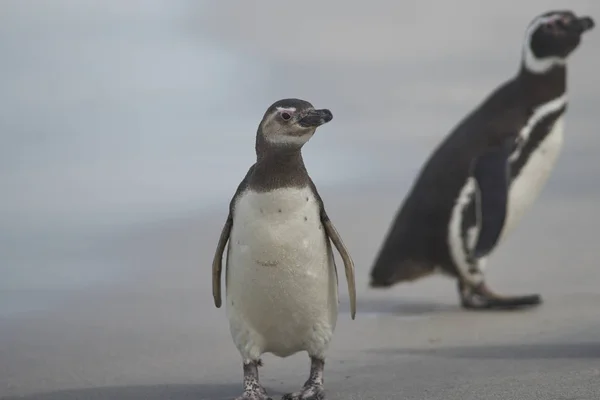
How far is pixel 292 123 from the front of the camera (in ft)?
9.32

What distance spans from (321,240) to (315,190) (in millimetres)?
154

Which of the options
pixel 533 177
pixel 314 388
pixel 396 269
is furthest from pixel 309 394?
pixel 533 177

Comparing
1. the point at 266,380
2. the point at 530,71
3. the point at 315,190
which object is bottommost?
the point at 266,380

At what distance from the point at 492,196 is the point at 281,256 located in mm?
2816

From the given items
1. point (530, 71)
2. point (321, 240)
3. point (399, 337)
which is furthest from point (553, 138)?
point (321, 240)

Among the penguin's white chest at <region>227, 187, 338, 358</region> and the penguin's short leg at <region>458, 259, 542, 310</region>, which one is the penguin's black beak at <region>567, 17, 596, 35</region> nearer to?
the penguin's short leg at <region>458, 259, 542, 310</region>

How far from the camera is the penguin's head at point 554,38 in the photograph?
19.1ft

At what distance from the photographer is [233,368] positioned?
386 centimetres

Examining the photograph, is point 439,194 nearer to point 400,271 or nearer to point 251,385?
point 400,271

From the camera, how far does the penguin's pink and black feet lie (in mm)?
5535

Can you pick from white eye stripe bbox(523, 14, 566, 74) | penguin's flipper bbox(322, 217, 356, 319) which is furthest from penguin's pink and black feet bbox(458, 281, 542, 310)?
penguin's flipper bbox(322, 217, 356, 319)

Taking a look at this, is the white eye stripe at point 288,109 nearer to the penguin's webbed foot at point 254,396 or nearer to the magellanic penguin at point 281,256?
the magellanic penguin at point 281,256

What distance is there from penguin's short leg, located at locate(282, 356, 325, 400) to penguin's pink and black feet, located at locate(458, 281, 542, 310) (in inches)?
105

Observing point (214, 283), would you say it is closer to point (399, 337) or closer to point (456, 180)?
point (399, 337)
